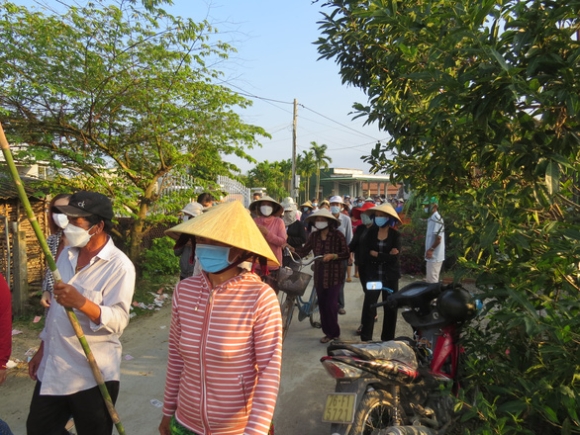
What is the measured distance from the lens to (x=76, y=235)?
94.7 inches

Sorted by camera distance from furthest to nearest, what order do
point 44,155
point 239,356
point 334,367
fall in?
point 44,155 → point 334,367 → point 239,356

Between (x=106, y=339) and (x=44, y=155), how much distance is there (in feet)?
13.7

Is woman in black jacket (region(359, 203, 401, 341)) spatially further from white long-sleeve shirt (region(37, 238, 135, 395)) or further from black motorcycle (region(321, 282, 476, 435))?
white long-sleeve shirt (region(37, 238, 135, 395))

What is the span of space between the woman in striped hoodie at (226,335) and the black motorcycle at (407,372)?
35.2 inches

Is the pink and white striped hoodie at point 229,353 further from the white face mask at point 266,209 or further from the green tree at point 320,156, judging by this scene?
the green tree at point 320,156

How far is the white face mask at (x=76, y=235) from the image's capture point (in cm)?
239

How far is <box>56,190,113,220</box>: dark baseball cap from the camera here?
2.37 metres

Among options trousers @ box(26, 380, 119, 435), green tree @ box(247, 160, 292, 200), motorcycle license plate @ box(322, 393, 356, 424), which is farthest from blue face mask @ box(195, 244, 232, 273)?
green tree @ box(247, 160, 292, 200)

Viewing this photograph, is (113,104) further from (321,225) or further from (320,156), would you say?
(320,156)

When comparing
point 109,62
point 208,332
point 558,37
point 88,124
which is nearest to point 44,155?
point 88,124

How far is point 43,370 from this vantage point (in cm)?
237

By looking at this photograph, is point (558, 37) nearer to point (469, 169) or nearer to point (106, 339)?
point (469, 169)

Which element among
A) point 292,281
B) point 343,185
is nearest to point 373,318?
point 292,281

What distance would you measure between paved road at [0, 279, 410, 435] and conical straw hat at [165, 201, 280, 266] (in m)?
2.26
